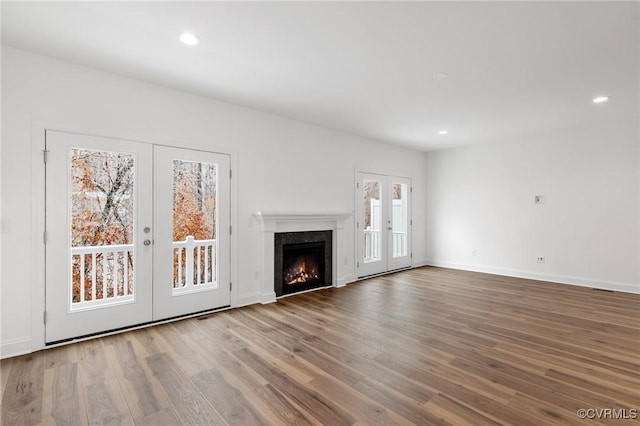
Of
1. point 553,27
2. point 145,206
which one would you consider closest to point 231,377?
point 145,206

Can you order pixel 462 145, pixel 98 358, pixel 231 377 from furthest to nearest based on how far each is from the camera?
pixel 462 145, pixel 98 358, pixel 231 377

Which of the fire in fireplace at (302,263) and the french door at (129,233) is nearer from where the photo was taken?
the french door at (129,233)

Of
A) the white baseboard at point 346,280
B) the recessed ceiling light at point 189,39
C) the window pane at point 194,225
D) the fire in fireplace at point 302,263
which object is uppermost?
→ the recessed ceiling light at point 189,39

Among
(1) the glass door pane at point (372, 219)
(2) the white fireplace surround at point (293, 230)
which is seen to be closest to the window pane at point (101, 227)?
(2) the white fireplace surround at point (293, 230)

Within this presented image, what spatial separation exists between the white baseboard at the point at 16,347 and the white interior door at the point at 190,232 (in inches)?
42.9

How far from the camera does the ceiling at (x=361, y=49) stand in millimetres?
2348

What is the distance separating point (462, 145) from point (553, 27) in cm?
461

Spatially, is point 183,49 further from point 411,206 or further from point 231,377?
point 411,206

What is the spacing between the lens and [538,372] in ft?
8.25

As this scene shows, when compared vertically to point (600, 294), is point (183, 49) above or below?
above

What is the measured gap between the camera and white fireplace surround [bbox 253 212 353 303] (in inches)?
180

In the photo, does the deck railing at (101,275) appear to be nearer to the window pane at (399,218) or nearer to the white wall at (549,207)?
the window pane at (399,218)

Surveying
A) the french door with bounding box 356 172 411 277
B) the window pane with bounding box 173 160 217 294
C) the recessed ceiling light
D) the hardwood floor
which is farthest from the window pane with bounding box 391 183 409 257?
the recessed ceiling light

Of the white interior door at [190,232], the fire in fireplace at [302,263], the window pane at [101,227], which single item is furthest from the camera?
Result: the fire in fireplace at [302,263]
